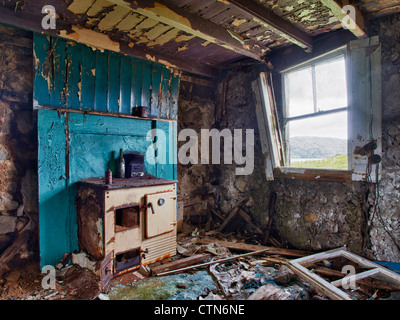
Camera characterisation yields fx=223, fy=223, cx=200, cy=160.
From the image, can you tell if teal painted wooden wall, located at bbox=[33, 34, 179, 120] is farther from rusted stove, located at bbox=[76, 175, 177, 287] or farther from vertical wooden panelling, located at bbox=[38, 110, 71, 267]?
rusted stove, located at bbox=[76, 175, 177, 287]

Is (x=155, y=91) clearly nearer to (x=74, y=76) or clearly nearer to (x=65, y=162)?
(x=74, y=76)

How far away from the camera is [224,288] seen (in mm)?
2262

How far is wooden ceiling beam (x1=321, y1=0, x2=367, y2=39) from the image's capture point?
206 centimetres

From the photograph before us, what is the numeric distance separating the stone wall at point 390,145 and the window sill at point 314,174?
0.36 m

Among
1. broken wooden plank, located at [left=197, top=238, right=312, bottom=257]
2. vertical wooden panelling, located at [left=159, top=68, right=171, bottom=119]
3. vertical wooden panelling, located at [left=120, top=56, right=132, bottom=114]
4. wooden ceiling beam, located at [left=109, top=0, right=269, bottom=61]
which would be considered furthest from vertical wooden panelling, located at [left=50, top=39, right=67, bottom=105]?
broken wooden plank, located at [left=197, top=238, right=312, bottom=257]

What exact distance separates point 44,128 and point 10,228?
121 cm

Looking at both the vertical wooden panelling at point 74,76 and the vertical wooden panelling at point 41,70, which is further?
the vertical wooden panelling at point 74,76

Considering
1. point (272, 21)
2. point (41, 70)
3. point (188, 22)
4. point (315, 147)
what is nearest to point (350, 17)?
point (272, 21)

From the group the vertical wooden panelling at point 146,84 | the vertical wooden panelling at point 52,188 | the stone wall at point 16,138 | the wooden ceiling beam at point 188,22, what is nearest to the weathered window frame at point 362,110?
the wooden ceiling beam at point 188,22

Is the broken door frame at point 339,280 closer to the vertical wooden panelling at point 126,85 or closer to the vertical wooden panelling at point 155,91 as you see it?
the vertical wooden panelling at point 155,91

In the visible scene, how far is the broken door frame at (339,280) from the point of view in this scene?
2.00 m

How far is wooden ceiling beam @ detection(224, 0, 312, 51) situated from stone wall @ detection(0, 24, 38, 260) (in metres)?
2.43

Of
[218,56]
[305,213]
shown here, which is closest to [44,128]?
[218,56]

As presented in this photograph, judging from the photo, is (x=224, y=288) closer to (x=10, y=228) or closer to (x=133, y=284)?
(x=133, y=284)
